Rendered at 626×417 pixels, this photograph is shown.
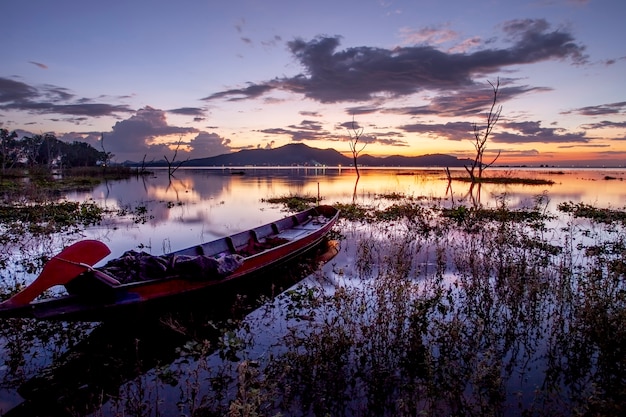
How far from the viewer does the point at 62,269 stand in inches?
216

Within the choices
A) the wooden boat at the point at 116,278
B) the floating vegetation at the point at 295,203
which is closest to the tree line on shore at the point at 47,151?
the floating vegetation at the point at 295,203

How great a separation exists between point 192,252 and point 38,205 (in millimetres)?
15609

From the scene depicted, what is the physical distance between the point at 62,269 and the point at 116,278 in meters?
1.30

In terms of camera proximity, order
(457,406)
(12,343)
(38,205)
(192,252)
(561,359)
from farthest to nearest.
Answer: (38,205), (192,252), (12,343), (561,359), (457,406)

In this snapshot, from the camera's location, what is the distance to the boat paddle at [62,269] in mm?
5223

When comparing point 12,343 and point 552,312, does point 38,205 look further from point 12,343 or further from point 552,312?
point 552,312

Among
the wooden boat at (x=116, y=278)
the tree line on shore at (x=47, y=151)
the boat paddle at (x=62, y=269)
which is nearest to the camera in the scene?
the boat paddle at (x=62, y=269)

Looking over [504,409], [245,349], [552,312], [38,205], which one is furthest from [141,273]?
[38,205]

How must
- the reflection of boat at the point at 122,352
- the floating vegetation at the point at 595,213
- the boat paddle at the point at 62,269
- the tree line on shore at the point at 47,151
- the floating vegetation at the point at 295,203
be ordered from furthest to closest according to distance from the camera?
the tree line on shore at the point at 47,151 < the floating vegetation at the point at 295,203 < the floating vegetation at the point at 595,213 < the boat paddle at the point at 62,269 < the reflection of boat at the point at 122,352

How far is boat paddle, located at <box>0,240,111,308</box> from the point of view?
522 centimetres

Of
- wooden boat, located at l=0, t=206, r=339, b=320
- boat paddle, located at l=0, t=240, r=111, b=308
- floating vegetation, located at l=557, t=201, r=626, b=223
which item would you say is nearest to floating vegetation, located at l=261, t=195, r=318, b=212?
wooden boat, located at l=0, t=206, r=339, b=320

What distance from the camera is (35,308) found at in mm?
5262

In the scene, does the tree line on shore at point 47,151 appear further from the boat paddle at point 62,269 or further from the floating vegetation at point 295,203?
the boat paddle at point 62,269

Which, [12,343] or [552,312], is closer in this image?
[12,343]
